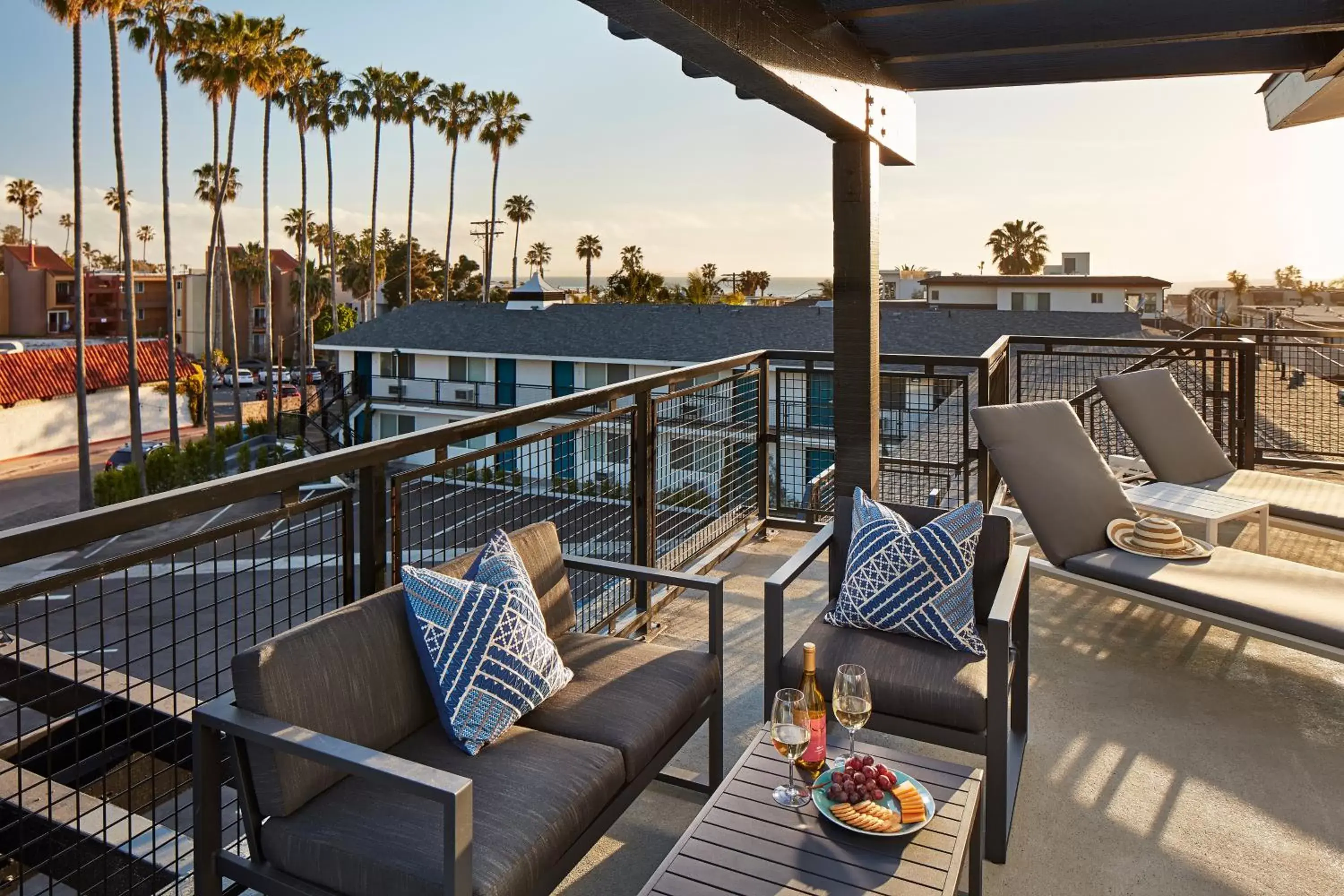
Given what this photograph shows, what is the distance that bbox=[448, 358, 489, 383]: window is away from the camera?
2997 centimetres

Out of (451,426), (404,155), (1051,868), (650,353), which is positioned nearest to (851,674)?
(1051,868)

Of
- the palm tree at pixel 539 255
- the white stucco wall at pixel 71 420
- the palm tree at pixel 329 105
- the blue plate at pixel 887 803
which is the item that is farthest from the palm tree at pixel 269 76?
the blue plate at pixel 887 803

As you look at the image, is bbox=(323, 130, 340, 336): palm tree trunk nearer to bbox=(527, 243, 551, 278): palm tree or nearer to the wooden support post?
bbox=(527, 243, 551, 278): palm tree

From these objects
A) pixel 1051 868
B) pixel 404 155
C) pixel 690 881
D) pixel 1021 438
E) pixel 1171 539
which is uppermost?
pixel 404 155

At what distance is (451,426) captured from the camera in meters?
2.73

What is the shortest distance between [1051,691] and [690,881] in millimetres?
2266

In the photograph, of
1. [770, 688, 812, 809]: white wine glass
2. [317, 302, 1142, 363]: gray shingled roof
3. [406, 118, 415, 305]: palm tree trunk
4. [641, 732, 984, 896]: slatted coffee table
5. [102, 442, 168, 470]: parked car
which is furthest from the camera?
[406, 118, 415, 305]: palm tree trunk

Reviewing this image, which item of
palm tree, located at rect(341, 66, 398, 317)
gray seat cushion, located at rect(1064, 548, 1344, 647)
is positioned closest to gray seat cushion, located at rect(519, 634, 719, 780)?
gray seat cushion, located at rect(1064, 548, 1344, 647)

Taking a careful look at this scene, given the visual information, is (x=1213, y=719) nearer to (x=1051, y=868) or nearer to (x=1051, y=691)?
(x=1051, y=691)

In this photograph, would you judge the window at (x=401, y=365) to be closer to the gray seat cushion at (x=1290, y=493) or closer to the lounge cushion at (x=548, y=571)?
the gray seat cushion at (x=1290, y=493)

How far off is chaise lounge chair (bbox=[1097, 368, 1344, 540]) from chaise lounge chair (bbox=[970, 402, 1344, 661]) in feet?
3.41

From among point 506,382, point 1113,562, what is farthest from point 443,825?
point 506,382

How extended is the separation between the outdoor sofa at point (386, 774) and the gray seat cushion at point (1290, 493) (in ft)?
12.2

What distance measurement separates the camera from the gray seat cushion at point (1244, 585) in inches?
124
